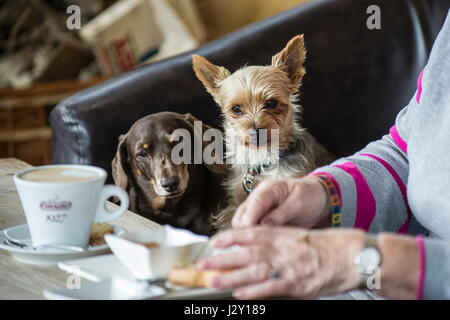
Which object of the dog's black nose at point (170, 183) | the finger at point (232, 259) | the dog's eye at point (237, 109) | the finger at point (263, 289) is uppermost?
the dog's eye at point (237, 109)

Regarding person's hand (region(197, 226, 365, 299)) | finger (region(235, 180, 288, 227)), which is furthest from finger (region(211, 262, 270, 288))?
finger (region(235, 180, 288, 227))

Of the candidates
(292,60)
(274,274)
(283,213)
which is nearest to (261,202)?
(283,213)

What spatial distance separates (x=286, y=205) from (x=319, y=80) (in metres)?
0.40

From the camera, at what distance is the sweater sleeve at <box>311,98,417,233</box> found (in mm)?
832

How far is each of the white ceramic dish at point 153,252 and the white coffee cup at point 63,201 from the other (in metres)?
0.06

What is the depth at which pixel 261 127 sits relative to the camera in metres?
0.92

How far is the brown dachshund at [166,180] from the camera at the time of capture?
3.08 ft

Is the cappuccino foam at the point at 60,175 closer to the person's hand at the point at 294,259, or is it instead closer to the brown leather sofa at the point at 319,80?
the person's hand at the point at 294,259

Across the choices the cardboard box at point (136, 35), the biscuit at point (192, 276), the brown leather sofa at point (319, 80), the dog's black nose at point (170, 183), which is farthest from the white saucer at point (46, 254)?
the cardboard box at point (136, 35)

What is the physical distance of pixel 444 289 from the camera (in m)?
0.63

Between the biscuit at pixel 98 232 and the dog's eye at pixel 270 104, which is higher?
the dog's eye at pixel 270 104

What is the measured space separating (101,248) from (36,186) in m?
0.11
